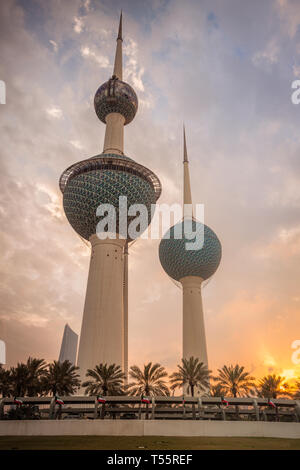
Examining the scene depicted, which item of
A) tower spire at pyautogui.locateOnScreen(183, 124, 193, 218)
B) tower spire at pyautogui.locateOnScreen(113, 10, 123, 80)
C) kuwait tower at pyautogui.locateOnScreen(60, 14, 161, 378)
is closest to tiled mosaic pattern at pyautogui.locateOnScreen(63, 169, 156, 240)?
kuwait tower at pyautogui.locateOnScreen(60, 14, 161, 378)

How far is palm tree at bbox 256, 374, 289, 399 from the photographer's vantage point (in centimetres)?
5450

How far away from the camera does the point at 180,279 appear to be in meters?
89.4

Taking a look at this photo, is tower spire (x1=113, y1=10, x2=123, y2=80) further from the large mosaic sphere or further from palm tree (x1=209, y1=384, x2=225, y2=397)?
palm tree (x1=209, y1=384, x2=225, y2=397)

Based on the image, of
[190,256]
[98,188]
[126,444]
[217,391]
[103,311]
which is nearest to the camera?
[126,444]

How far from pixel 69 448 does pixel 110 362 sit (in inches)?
1537

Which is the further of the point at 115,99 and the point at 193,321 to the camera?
the point at 115,99

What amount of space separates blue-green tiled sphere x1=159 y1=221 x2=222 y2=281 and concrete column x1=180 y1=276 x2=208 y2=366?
242cm

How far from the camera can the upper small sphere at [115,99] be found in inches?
3484

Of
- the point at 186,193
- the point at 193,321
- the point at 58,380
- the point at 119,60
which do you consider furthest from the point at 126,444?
the point at 119,60

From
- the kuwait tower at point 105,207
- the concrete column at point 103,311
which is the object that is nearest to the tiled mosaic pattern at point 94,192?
the kuwait tower at point 105,207

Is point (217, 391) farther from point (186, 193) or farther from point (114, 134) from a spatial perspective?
point (114, 134)

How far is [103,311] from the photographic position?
66.3 meters

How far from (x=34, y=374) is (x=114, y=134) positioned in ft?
185
